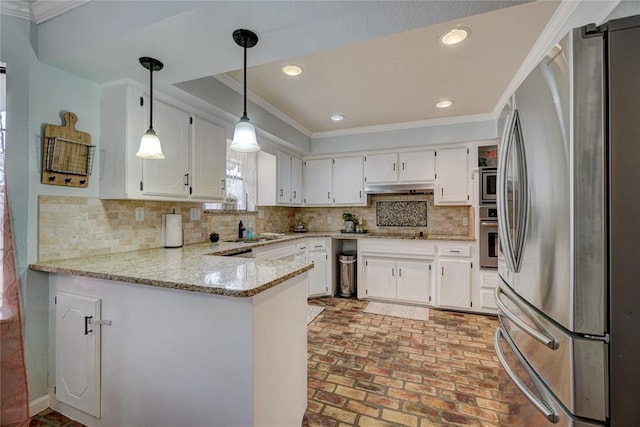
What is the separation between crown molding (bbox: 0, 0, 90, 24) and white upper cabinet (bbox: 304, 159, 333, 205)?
3186mm

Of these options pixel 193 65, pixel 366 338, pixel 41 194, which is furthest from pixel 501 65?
pixel 41 194

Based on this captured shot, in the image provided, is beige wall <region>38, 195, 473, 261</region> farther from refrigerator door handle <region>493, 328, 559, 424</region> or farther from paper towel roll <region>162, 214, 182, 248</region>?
refrigerator door handle <region>493, 328, 559, 424</region>

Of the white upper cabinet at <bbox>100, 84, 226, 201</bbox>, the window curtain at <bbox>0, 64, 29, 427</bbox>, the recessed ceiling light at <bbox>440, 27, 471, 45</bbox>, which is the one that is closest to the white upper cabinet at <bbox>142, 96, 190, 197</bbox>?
the white upper cabinet at <bbox>100, 84, 226, 201</bbox>

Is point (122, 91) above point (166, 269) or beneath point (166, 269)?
above

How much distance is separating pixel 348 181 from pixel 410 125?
3.81ft

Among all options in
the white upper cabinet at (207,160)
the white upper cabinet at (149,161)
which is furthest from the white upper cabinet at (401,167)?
the white upper cabinet at (149,161)

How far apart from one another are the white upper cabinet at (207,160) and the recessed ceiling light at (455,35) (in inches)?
82.1

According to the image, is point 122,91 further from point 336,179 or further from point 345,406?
point 336,179

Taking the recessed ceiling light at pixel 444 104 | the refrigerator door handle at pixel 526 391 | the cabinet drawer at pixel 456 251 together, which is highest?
the recessed ceiling light at pixel 444 104

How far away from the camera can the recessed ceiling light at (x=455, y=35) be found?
6.09 feet

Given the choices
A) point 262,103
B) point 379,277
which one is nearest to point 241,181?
point 262,103

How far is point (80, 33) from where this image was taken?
1.61 meters

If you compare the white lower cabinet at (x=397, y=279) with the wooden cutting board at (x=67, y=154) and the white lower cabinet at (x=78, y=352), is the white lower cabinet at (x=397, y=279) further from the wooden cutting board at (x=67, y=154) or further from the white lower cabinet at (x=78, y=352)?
the wooden cutting board at (x=67, y=154)

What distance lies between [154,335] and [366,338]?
77.1 inches
